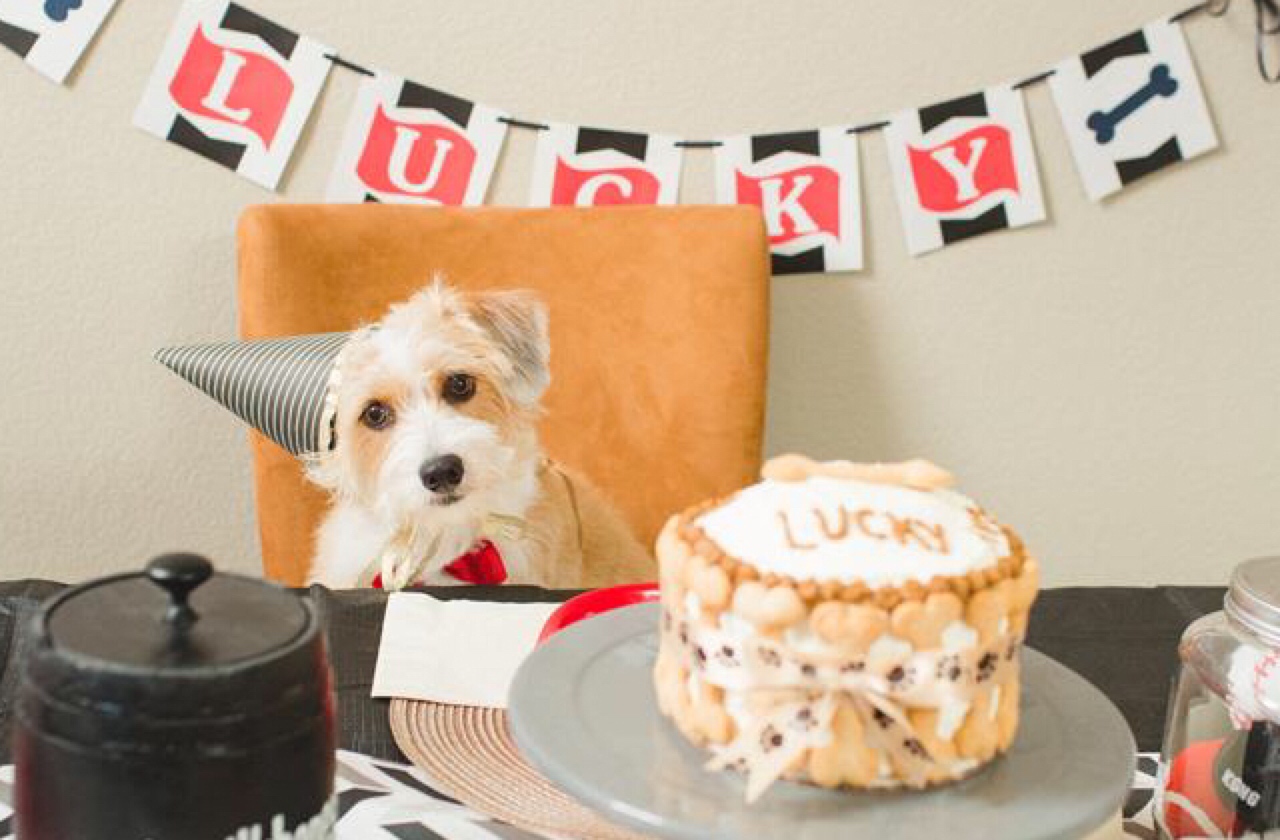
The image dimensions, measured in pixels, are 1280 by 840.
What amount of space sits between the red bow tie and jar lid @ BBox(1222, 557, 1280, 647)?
0.86 meters

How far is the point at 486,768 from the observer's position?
85 cm

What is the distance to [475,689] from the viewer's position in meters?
0.96

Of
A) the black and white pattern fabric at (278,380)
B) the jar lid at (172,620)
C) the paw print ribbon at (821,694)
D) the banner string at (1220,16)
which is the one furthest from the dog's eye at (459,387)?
the jar lid at (172,620)

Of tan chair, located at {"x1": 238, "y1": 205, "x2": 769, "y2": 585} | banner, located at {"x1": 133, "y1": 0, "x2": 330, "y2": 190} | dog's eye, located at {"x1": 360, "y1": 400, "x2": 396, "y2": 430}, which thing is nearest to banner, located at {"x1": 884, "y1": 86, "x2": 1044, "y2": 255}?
tan chair, located at {"x1": 238, "y1": 205, "x2": 769, "y2": 585}

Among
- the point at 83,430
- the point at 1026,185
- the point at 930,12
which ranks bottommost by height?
the point at 83,430

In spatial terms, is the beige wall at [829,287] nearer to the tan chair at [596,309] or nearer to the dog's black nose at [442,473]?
the tan chair at [596,309]

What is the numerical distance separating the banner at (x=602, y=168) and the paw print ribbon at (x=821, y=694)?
52.8 inches

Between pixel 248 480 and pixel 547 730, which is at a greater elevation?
pixel 248 480

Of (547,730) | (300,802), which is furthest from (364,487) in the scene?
(300,802)

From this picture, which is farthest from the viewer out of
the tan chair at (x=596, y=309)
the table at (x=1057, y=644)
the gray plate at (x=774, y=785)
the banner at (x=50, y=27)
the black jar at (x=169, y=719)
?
the banner at (x=50, y=27)

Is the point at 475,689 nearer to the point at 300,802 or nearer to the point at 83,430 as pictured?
the point at 300,802

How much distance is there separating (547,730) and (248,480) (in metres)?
1.42

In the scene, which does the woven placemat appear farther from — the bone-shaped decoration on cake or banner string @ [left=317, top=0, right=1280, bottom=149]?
the bone-shaped decoration on cake

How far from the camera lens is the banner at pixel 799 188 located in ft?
6.45
